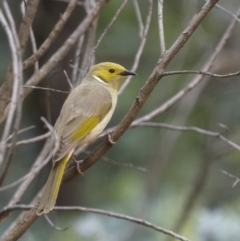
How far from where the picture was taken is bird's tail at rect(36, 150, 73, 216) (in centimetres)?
290

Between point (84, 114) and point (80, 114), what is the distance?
42 mm

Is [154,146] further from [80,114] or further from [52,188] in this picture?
[52,188]

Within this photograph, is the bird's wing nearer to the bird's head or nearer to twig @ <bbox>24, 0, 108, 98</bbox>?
the bird's head

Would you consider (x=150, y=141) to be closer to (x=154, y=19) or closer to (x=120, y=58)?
(x=120, y=58)

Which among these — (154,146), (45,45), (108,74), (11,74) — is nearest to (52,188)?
(11,74)

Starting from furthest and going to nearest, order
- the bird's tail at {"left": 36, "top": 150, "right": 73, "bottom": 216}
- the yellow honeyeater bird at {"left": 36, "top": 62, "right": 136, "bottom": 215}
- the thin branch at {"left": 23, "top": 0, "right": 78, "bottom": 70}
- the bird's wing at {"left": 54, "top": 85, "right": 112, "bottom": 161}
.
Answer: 1. the bird's wing at {"left": 54, "top": 85, "right": 112, "bottom": 161}
2. the yellow honeyeater bird at {"left": 36, "top": 62, "right": 136, "bottom": 215}
3. the thin branch at {"left": 23, "top": 0, "right": 78, "bottom": 70}
4. the bird's tail at {"left": 36, "top": 150, "right": 73, "bottom": 216}

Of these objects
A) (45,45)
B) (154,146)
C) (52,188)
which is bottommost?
(154,146)

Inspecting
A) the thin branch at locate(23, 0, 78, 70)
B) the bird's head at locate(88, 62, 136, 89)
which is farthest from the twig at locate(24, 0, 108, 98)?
the bird's head at locate(88, 62, 136, 89)

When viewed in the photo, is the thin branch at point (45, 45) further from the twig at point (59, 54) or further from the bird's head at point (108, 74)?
the bird's head at point (108, 74)

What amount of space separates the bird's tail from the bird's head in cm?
96

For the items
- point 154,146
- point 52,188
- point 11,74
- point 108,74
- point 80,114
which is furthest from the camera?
point 154,146

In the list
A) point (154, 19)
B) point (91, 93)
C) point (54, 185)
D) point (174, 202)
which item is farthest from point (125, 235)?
point (154, 19)

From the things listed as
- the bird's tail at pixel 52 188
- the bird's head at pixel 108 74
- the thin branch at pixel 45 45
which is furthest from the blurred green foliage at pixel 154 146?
the thin branch at pixel 45 45

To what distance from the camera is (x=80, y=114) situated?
3.78 m
